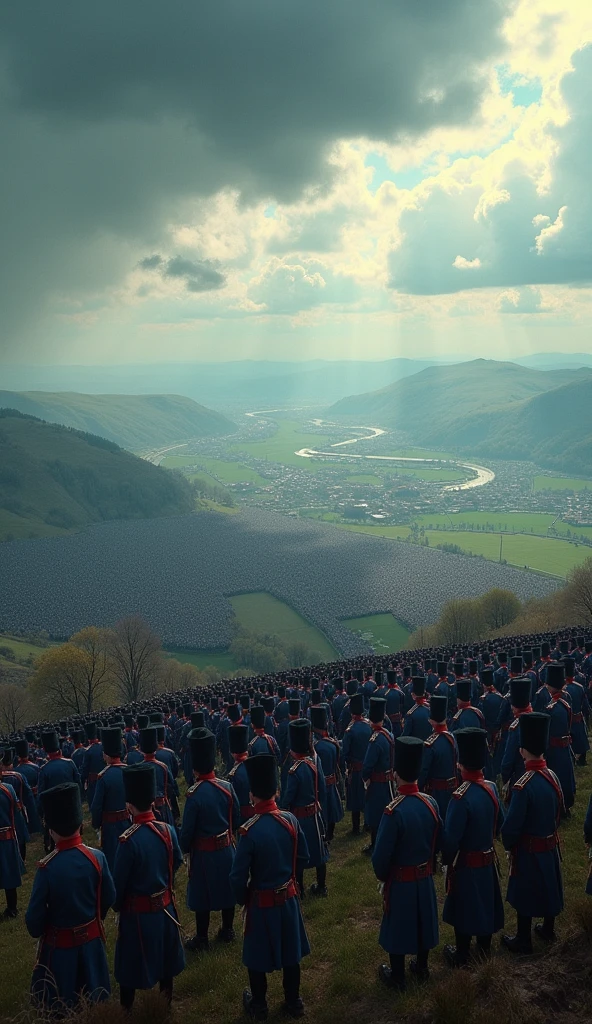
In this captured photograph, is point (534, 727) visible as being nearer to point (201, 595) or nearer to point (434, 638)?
point (434, 638)

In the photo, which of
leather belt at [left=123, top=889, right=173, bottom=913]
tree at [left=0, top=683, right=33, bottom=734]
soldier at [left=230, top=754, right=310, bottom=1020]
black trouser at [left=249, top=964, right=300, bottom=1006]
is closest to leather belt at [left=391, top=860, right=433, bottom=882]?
soldier at [left=230, top=754, right=310, bottom=1020]

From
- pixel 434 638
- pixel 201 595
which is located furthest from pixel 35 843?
pixel 201 595

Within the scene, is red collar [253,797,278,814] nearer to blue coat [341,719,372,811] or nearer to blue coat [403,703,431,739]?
blue coat [341,719,372,811]

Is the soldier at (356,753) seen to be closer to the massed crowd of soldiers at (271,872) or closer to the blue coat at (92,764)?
the massed crowd of soldiers at (271,872)

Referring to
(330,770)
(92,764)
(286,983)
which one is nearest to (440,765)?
(330,770)

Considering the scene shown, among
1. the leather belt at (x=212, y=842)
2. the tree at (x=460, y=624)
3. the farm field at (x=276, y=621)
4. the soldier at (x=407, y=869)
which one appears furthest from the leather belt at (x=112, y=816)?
the farm field at (x=276, y=621)

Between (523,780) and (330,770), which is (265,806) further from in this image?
(330,770)
